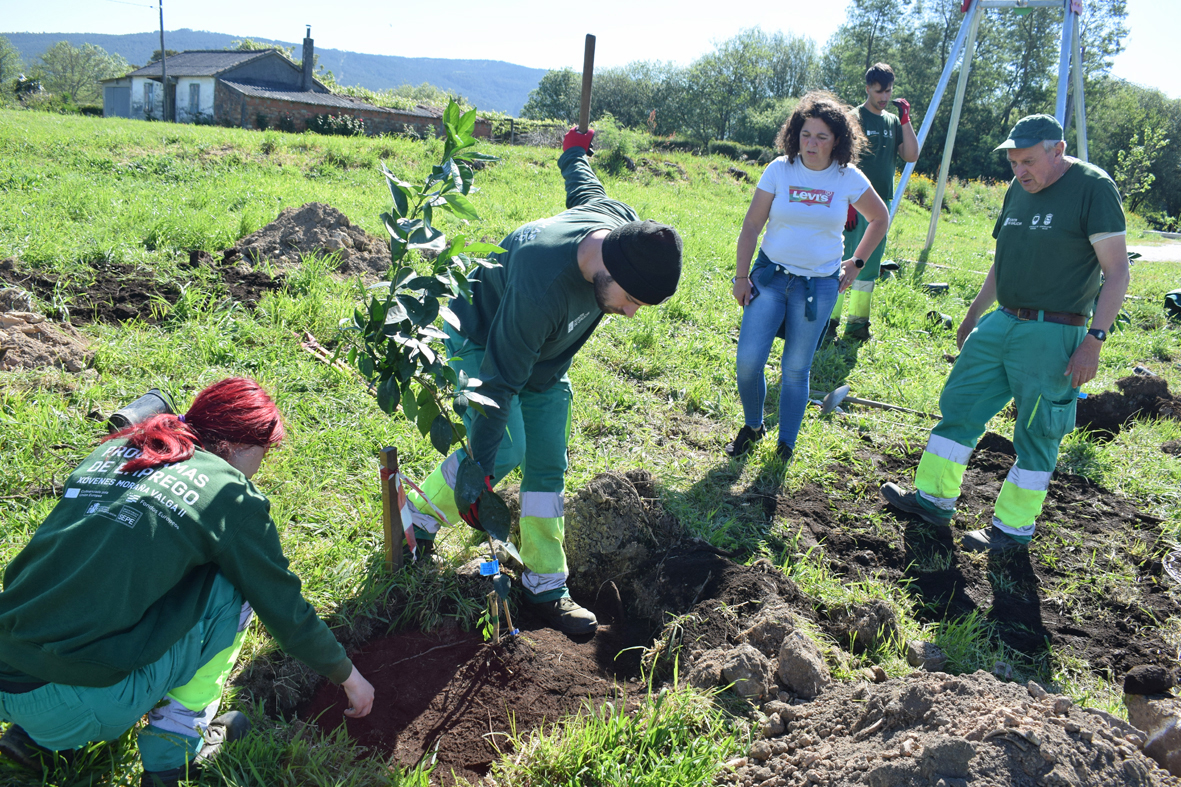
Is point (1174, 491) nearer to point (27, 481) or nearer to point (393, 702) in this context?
point (393, 702)

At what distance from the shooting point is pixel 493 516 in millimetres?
2227

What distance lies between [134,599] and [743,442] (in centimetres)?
323

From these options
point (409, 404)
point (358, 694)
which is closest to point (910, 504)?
point (409, 404)

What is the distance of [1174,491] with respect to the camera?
4082mm

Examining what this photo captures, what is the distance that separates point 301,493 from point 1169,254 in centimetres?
1756

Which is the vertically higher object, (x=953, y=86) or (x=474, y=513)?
(x=953, y=86)

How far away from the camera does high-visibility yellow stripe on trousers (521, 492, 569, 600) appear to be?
276 centimetres

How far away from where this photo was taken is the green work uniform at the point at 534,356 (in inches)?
87.4

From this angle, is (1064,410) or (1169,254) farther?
(1169,254)

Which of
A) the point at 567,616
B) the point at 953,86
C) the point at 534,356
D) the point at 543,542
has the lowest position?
the point at 567,616

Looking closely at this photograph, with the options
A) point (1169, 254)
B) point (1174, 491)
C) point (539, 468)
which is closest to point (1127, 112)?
point (1169, 254)

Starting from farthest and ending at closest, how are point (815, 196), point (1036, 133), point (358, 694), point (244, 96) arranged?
point (244, 96), point (815, 196), point (1036, 133), point (358, 694)

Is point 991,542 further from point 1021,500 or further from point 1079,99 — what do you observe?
point 1079,99

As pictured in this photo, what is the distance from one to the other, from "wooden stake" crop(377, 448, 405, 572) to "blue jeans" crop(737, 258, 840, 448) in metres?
2.19
